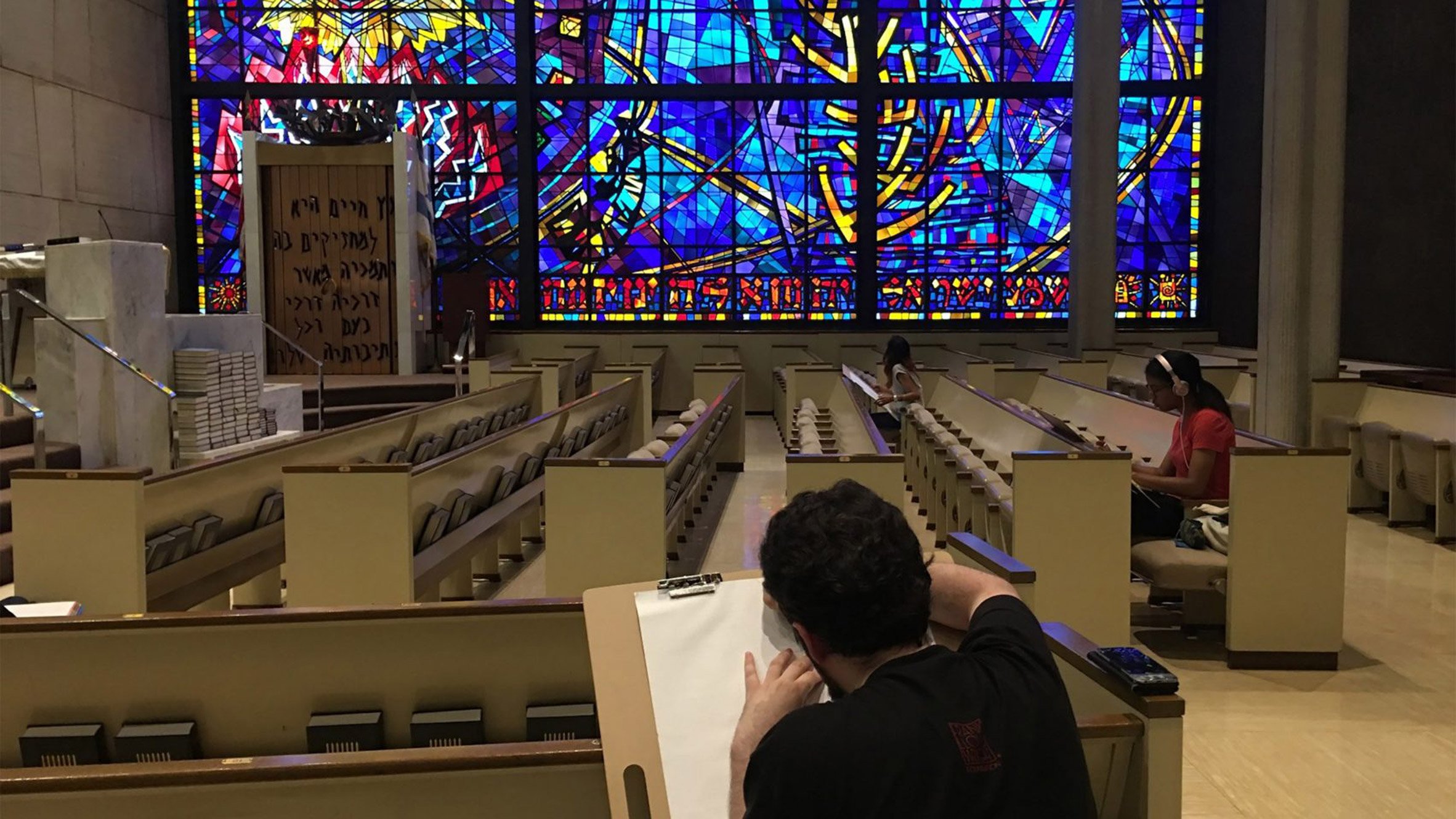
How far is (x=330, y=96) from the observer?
49.6ft

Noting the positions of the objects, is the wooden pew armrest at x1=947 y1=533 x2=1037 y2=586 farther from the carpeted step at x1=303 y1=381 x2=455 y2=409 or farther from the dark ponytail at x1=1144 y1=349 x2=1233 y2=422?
the carpeted step at x1=303 y1=381 x2=455 y2=409

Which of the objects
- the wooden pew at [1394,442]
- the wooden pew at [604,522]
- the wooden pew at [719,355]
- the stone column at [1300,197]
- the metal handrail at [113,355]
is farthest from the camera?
the wooden pew at [719,355]

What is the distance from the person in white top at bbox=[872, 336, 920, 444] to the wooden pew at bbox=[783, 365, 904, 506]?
0.14 metres

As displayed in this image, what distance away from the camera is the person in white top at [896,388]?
8883mm

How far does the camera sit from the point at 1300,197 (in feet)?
23.7

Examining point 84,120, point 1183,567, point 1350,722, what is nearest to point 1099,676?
point 1350,722

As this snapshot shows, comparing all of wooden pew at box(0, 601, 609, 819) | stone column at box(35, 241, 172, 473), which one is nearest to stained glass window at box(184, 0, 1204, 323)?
stone column at box(35, 241, 172, 473)

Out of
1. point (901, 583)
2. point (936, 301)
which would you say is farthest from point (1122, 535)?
point (936, 301)

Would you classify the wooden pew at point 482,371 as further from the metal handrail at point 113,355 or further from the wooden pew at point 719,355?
the wooden pew at point 719,355

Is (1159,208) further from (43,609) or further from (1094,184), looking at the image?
(43,609)

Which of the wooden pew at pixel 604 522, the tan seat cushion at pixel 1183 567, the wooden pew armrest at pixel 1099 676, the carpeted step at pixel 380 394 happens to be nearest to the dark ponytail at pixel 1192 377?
the tan seat cushion at pixel 1183 567

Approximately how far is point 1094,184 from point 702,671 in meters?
13.0

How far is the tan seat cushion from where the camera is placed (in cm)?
454

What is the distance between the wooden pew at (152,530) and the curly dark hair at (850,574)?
3.25 meters
